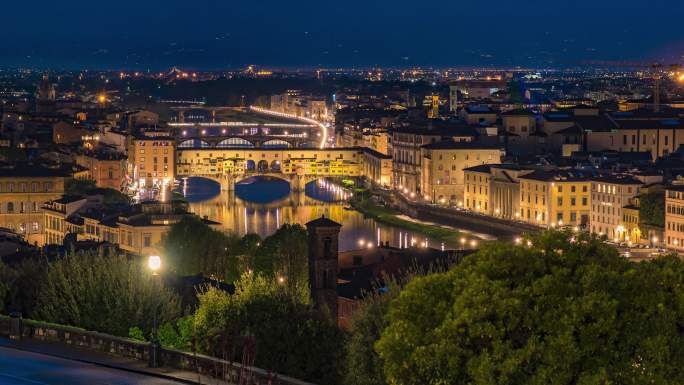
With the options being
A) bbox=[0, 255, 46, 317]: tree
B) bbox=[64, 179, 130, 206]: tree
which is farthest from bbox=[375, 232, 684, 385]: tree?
bbox=[64, 179, 130, 206]: tree

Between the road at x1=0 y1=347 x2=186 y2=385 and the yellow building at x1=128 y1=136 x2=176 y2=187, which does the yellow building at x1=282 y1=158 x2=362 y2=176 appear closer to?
the yellow building at x1=128 y1=136 x2=176 y2=187

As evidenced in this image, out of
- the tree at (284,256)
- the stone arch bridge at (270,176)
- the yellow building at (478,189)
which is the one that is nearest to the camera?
the tree at (284,256)

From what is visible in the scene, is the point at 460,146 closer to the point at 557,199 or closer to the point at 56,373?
the point at 557,199

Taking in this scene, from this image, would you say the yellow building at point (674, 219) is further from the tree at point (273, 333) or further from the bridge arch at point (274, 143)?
the bridge arch at point (274, 143)

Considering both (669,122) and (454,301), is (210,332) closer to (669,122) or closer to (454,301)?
(454,301)

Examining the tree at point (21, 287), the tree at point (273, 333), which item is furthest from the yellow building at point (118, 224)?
the tree at point (273, 333)

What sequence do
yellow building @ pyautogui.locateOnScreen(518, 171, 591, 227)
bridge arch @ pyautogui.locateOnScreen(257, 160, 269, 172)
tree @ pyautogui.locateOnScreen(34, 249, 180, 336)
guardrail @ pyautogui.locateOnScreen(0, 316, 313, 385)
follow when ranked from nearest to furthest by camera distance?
guardrail @ pyautogui.locateOnScreen(0, 316, 313, 385)
tree @ pyautogui.locateOnScreen(34, 249, 180, 336)
yellow building @ pyautogui.locateOnScreen(518, 171, 591, 227)
bridge arch @ pyautogui.locateOnScreen(257, 160, 269, 172)

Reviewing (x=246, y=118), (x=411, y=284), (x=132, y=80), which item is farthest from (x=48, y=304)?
(x=132, y=80)
